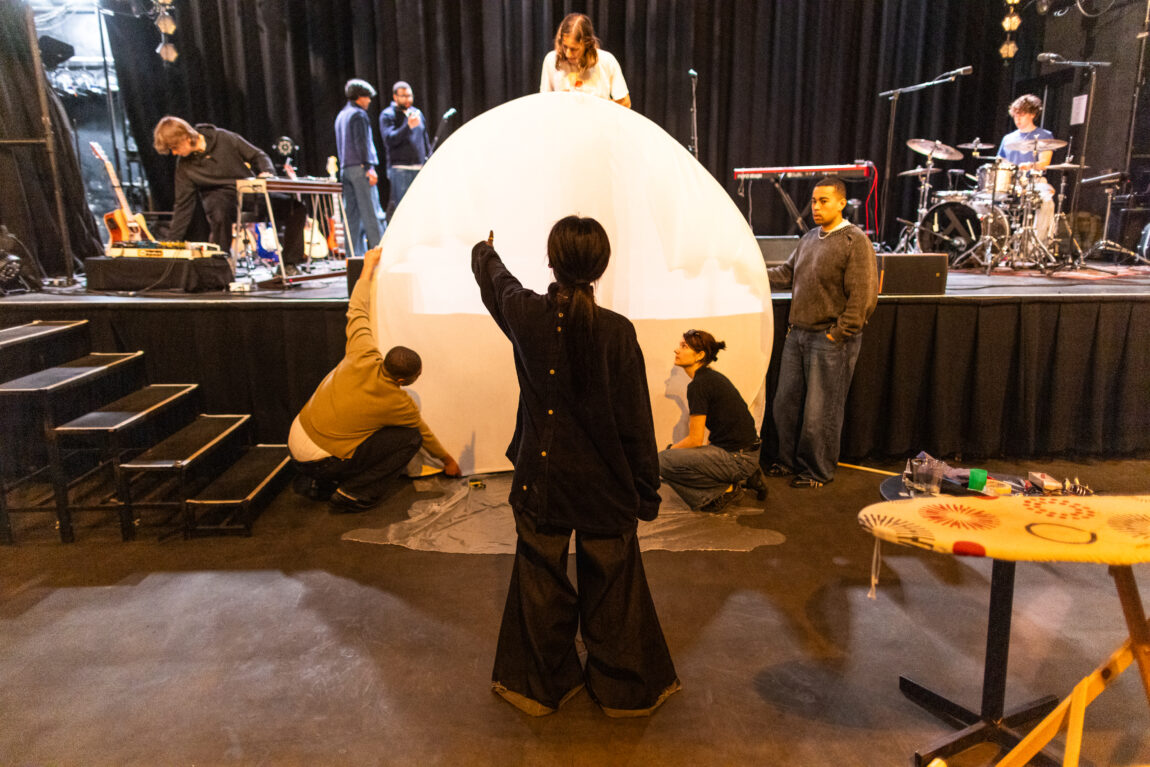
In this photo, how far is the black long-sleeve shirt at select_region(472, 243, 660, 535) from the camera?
65.4 inches

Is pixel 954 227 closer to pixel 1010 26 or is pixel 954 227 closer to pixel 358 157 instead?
pixel 1010 26

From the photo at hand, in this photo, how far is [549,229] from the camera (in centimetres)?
316

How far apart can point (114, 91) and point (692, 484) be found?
22.6 ft

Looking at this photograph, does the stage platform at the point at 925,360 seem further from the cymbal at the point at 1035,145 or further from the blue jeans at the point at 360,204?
the cymbal at the point at 1035,145

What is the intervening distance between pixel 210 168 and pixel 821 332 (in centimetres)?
411

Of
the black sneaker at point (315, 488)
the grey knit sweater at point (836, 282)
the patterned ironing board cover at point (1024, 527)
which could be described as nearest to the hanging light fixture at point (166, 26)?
the black sneaker at point (315, 488)

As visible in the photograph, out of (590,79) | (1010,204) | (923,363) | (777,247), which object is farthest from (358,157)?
(1010,204)

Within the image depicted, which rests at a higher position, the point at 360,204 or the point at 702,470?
the point at 360,204

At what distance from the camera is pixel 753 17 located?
6984mm

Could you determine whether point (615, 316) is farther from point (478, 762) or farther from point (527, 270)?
point (527, 270)

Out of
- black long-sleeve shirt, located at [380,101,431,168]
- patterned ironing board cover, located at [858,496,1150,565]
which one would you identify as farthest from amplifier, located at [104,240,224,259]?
patterned ironing board cover, located at [858,496,1150,565]

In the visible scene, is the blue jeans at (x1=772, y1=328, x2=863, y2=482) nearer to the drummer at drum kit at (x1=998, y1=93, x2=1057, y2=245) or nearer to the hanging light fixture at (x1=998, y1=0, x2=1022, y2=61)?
the drummer at drum kit at (x1=998, y1=93, x2=1057, y2=245)

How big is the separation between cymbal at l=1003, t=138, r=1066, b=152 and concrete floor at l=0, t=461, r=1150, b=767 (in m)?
4.02

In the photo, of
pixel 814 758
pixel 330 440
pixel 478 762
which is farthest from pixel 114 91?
pixel 814 758
